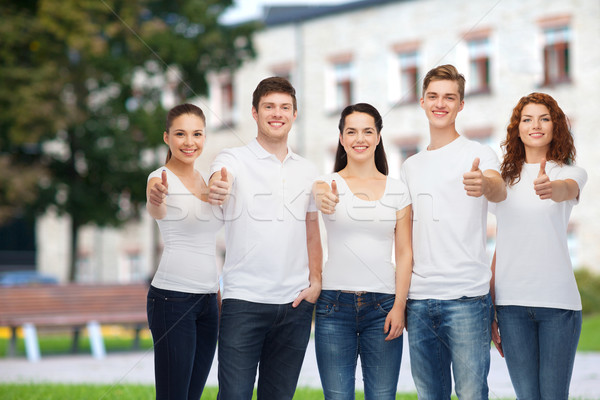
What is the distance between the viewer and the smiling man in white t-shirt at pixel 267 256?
13.5 ft

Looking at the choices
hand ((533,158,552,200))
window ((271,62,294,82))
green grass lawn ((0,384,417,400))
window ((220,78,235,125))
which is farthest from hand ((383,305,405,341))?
window ((220,78,235,125))

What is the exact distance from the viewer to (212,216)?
14.2ft

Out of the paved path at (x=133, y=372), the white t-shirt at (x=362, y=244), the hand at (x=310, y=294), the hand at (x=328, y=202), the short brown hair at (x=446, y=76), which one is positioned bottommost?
the paved path at (x=133, y=372)

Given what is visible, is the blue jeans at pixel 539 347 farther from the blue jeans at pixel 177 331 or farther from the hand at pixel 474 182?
the blue jeans at pixel 177 331

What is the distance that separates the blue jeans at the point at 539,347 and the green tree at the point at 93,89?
45.7 feet

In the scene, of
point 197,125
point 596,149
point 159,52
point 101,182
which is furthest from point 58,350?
point 596,149

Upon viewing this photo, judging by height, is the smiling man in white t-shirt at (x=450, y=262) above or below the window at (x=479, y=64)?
below

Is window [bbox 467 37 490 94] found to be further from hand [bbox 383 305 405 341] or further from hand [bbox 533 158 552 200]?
hand [bbox 383 305 405 341]

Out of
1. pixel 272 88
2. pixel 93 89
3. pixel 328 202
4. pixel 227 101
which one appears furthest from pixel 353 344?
pixel 227 101

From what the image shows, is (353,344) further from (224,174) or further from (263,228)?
(224,174)

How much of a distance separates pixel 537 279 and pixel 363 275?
920mm

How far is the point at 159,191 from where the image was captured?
13.9 feet

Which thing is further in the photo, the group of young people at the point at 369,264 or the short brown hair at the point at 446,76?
the short brown hair at the point at 446,76

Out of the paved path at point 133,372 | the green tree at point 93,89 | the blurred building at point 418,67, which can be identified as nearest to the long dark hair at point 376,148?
the paved path at point 133,372
